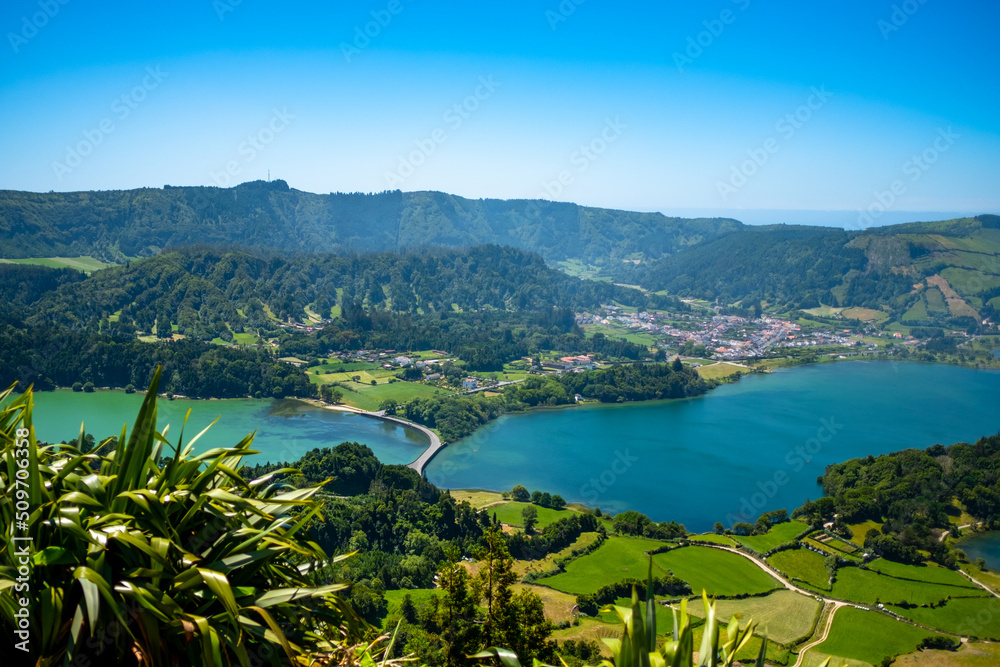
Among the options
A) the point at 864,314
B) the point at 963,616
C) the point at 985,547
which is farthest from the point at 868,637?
the point at 864,314

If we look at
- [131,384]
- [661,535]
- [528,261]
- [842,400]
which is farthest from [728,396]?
[528,261]

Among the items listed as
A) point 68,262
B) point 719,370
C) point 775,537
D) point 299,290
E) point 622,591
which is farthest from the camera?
point 299,290

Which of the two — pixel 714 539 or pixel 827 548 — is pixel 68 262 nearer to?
pixel 714 539

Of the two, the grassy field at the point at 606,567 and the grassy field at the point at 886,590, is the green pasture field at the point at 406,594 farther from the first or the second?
the grassy field at the point at 886,590

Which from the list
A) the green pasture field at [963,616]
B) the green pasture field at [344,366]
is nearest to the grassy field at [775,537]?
the green pasture field at [963,616]

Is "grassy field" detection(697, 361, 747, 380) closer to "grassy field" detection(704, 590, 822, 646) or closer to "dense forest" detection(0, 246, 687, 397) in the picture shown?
"dense forest" detection(0, 246, 687, 397)

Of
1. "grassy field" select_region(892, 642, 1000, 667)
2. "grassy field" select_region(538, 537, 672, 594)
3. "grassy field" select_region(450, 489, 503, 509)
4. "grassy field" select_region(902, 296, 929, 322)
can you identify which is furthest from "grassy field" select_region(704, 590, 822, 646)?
"grassy field" select_region(902, 296, 929, 322)
